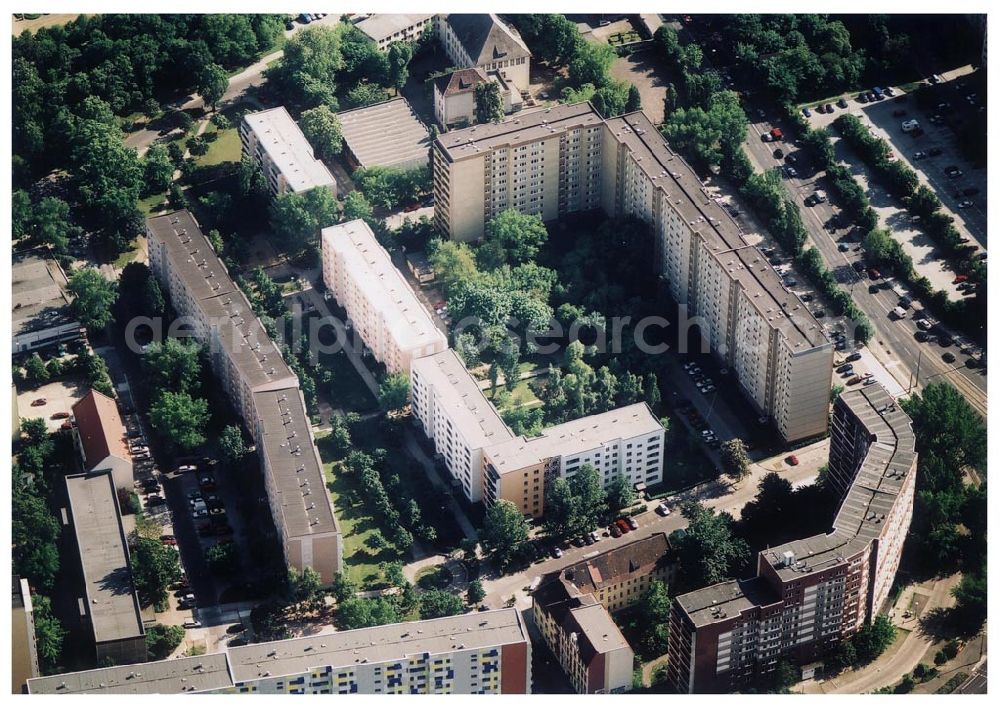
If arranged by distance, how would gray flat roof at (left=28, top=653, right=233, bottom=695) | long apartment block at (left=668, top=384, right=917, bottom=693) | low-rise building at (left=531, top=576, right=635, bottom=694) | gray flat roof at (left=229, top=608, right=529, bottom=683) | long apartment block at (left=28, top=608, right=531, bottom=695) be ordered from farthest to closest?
low-rise building at (left=531, top=576, right=635, bottom=694)
long apartment block at (left=668, top=384, right=917, bottom=693)
gray flat roof at (left=229, top=608, right=529, bottom=683)
long apartment block at (left=28, top=608, right=531, bottom=695)
gray flat roof at (left=28, top=653, right=233, bottom=695)

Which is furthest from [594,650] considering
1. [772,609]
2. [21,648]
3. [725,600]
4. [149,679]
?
[21,648]

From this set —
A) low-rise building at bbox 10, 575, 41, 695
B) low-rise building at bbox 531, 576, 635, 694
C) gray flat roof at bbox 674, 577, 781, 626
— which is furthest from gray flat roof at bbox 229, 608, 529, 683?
low-rise building at bbox 10, 575, 41, 695

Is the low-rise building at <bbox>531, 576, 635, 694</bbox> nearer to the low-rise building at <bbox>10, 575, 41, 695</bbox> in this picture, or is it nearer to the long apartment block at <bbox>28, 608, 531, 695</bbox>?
the long apartment block at <bbox>28, 608, 531, 695</bbox>

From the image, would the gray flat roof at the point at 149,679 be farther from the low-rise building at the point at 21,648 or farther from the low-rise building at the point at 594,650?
the low-rise building at the point at 594,650

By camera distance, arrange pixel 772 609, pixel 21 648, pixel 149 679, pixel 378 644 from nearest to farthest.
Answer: pixel 149 679 < pixel 378 644 < pixel 772 609 < pixel 21 648

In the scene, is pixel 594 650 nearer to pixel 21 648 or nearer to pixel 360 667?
pixel 360 667

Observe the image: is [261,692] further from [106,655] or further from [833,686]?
[833,686]
